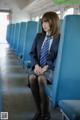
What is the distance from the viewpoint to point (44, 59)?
411 centimetres

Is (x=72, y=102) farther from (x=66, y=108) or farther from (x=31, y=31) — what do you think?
(x=31, y=31)

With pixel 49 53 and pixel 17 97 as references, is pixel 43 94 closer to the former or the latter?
pixel 49 53

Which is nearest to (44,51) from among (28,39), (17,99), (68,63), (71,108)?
(68,63)

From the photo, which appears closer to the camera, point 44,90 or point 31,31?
point 44,90

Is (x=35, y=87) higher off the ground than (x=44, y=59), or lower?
lower

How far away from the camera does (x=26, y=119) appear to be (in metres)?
4.16

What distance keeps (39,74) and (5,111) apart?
35.7 inches

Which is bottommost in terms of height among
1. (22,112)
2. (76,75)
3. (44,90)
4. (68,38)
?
(22,112)

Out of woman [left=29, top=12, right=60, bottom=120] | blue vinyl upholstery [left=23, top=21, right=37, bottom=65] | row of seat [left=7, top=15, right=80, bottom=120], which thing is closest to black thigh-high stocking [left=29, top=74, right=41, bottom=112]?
woman [left=29, top=12, right=60, bottom=120]

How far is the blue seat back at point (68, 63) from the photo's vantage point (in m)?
3.23

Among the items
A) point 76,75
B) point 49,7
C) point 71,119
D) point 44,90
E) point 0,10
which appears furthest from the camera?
point 0,10

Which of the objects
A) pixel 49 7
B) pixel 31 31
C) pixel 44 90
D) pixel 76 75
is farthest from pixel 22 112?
pixel 49 7

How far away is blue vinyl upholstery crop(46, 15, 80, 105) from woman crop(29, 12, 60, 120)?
0.58 metres

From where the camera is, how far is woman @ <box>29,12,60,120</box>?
12.9 ft
